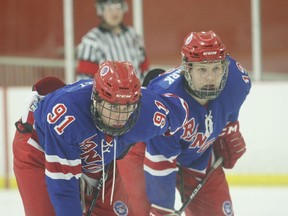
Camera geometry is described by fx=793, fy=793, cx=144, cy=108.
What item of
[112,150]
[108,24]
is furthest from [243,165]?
[112,150]

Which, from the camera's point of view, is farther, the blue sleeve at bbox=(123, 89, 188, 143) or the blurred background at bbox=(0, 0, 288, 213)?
the blurred background at bbox=(0, 0, 288, 213)

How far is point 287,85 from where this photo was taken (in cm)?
495

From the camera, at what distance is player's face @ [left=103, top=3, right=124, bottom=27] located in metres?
5.12

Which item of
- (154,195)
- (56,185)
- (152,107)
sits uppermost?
(152,107)

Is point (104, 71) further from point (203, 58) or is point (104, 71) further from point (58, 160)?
point (203, 58)

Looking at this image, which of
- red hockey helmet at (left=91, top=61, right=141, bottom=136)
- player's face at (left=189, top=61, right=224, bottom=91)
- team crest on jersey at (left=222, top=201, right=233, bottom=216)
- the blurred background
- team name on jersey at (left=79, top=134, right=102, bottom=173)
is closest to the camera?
red hockey helmet at (left=91, top=61, right=141, bottom=136)

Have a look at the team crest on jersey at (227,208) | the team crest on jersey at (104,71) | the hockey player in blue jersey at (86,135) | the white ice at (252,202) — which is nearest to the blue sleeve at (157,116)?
the hockey player in blue jersey at (86,135)

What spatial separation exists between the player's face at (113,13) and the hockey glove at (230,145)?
178cm

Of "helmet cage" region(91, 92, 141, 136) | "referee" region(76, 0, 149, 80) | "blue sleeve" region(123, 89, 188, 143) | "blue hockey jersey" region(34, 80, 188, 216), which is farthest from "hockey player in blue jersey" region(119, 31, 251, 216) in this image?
"referee" region(76, 0, 149, 80)

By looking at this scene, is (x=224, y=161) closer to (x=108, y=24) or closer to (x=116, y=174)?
(x=116, y=174)

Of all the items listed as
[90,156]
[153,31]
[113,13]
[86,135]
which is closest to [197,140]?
[90,156]

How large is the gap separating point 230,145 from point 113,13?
189 cm

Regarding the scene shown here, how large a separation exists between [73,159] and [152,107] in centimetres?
38

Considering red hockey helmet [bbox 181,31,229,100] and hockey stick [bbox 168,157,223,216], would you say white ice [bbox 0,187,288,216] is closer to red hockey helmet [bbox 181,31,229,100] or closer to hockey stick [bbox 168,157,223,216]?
hockey stick [bbox 168,157,223,216]
